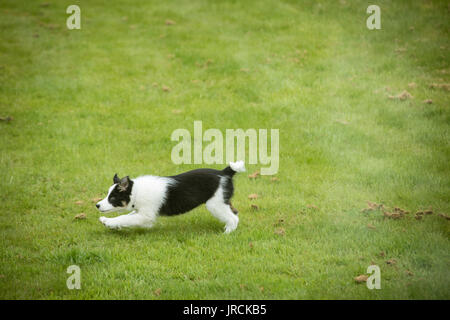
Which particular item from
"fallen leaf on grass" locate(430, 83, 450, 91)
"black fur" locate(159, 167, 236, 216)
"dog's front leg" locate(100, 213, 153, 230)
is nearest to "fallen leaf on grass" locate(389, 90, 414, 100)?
"fallen leaf on grass" locate(430, 83, 450, 91)

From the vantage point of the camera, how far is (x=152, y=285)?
20.4 ft

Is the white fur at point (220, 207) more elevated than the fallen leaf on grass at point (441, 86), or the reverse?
the fallen leaf on grass at point (441, 86)

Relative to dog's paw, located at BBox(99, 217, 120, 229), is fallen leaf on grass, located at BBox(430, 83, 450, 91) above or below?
above

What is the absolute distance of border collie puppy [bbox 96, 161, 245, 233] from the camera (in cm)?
748

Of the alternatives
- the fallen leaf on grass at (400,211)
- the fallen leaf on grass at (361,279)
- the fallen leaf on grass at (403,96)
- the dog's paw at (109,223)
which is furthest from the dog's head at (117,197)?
the fallen leaf on grass at (403,96)

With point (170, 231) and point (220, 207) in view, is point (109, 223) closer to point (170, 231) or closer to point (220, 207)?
point (170, 231)

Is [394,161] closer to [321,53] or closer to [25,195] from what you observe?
[321,53]

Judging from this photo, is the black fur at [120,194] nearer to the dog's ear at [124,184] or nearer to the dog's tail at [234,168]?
the dog's ear at [124,184]

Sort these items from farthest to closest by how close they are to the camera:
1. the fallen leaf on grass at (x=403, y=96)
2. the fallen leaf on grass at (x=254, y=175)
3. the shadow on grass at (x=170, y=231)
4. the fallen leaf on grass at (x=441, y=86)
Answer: the fallen leaf on grass at (x=441, y=86)
the fallen leaf on grass at (x=403, y=96)
the fallen leaf on grass at (x=254, y=175)
the shadow on grass at (x=170, y=231)

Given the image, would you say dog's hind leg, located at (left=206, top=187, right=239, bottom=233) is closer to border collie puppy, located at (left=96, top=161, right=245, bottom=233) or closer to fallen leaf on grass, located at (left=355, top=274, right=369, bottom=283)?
border collie puppy, located at (left=96, top=161, right=245, bottom=233)

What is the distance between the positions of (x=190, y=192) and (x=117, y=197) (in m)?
1.21

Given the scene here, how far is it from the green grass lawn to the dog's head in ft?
1.80

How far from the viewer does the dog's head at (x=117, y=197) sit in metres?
7.45

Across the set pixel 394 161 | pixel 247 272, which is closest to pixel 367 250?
pixel 247 272
